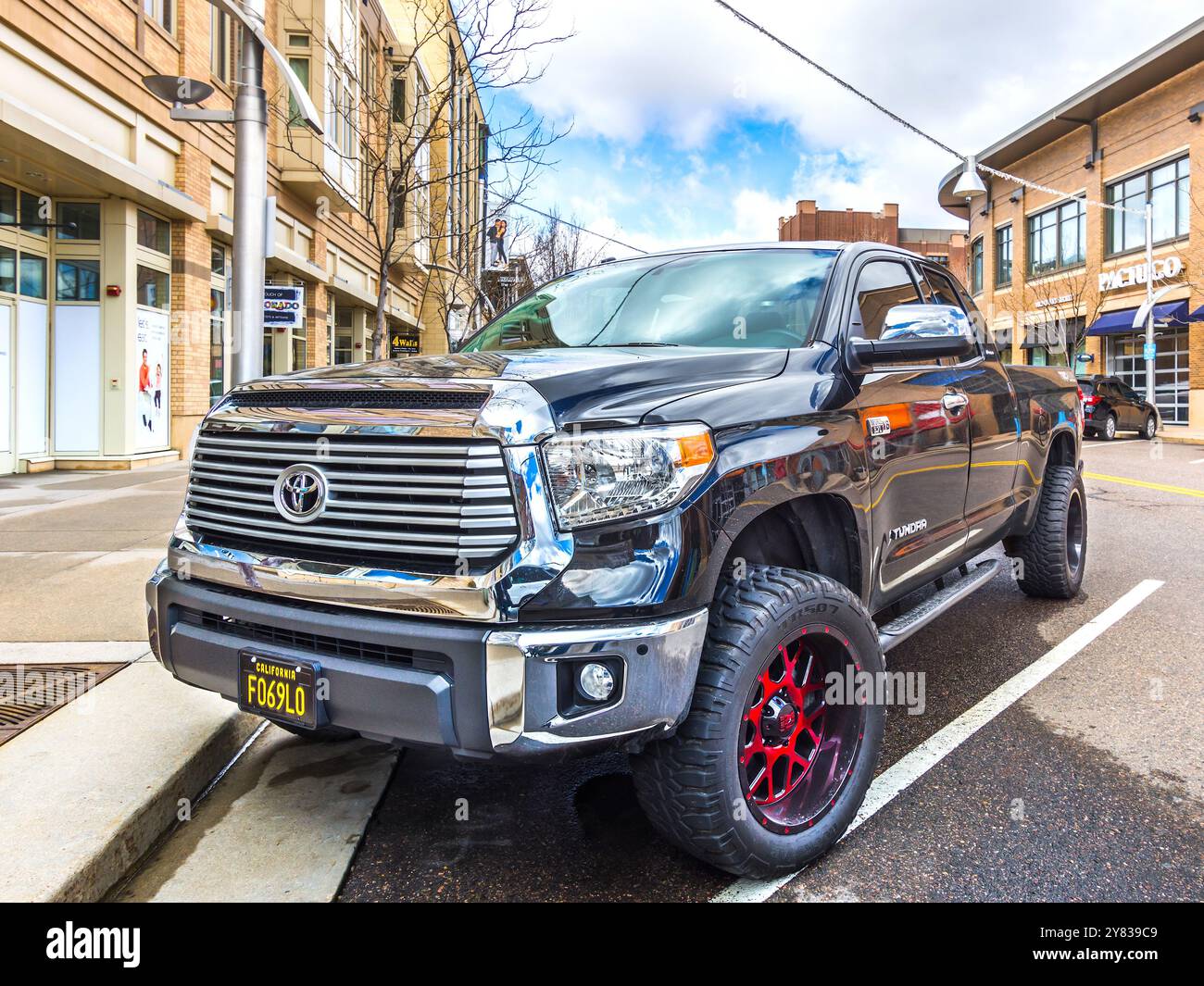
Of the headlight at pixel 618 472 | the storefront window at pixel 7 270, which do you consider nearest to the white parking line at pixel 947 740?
the headlight at pixel 618 472

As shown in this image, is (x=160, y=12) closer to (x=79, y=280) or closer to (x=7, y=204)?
(x=7, y=204)

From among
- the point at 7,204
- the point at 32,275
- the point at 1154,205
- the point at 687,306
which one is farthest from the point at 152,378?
the point at 1154,205

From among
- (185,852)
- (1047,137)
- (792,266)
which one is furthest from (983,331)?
(1047,137)

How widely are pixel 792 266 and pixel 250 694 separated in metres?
2.52

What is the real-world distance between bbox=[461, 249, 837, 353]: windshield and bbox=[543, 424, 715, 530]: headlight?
1.03 metres

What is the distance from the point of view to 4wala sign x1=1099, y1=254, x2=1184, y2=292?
27672mm

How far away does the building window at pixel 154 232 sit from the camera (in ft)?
45.6

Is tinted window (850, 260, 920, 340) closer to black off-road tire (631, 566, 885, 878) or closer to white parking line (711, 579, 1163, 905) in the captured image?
black off-road tire (631, 566, 885, 878)

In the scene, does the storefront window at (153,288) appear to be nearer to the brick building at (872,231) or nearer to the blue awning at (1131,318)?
the blue awning at (1131,318)

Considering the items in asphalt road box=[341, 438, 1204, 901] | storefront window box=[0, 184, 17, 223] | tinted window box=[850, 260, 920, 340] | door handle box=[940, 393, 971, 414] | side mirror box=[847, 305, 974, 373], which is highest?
storefront window box=[0, 184, 17, 223]

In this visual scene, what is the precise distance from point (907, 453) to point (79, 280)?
1358cm

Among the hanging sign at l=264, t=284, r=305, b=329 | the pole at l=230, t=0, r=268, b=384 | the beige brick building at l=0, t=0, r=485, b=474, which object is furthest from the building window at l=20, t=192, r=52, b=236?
the pole at l=230, t=0, r=268, b=384

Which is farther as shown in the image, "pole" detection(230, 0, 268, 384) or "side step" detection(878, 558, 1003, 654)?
"pole" detection(230, 0, 268, 384)

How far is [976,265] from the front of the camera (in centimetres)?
4319
